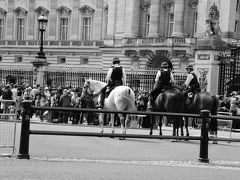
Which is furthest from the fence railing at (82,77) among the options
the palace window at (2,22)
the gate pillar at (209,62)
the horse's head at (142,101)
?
the palace window at (2,22)

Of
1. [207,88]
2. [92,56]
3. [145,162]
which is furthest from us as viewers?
[92,56]

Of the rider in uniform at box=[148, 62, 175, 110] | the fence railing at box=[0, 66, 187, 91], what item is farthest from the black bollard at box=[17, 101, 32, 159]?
the fence railing at box=[0, 66, 187, 91]

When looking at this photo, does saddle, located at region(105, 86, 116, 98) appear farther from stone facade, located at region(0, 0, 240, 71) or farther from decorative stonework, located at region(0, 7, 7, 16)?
decorative stonework, located at region(0, 7, 7, 16)

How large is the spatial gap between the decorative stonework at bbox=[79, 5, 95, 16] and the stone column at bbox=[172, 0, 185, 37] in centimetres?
1333

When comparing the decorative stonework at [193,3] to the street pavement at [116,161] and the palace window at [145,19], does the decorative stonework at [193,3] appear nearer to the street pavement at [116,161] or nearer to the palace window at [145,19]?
the palace window at [145,19]

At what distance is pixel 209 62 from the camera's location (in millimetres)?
28016

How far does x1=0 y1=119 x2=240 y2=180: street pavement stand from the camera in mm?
11703

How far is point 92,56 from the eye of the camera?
69.0 meters

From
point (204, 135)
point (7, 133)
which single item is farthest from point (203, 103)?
point (7, 133)

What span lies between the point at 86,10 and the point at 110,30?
867 cm

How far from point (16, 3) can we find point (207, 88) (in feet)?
168

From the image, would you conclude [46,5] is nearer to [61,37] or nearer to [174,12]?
[61,37]

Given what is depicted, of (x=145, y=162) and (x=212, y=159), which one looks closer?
(x=145, y=162)

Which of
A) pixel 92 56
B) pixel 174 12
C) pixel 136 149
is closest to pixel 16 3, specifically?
pixel 92 56
